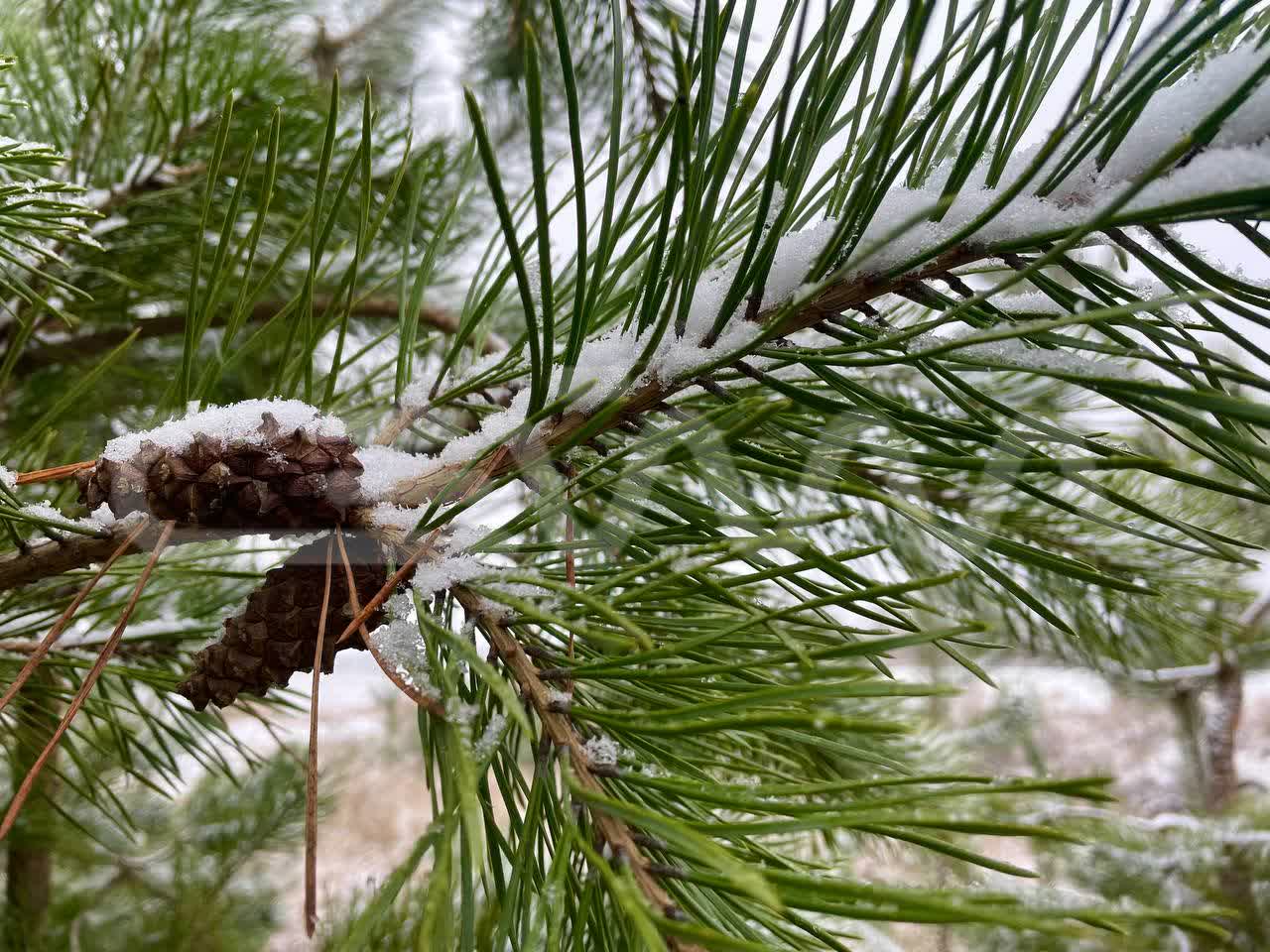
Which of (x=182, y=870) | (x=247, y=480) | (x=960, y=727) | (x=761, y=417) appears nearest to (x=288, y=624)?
(x=247, y=480)

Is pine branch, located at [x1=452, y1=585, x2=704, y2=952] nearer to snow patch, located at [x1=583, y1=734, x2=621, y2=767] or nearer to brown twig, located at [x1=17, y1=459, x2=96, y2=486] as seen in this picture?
snow patch, located at [x1=583, y1=734, x2=621, y2=767]

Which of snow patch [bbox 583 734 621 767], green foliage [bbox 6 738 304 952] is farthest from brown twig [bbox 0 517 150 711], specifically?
green foliage [bbox 6 738 304 952]

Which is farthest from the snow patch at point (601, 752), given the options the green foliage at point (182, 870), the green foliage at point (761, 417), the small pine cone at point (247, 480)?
the green foliage at point (182, 870)

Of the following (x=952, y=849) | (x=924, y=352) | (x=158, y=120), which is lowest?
(x=952, y=849)

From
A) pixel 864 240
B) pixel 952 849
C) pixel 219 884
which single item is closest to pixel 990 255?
pixel 864 240

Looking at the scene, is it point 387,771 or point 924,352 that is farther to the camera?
point 387,771

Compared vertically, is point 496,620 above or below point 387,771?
below

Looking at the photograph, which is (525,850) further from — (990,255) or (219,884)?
(219,884)
